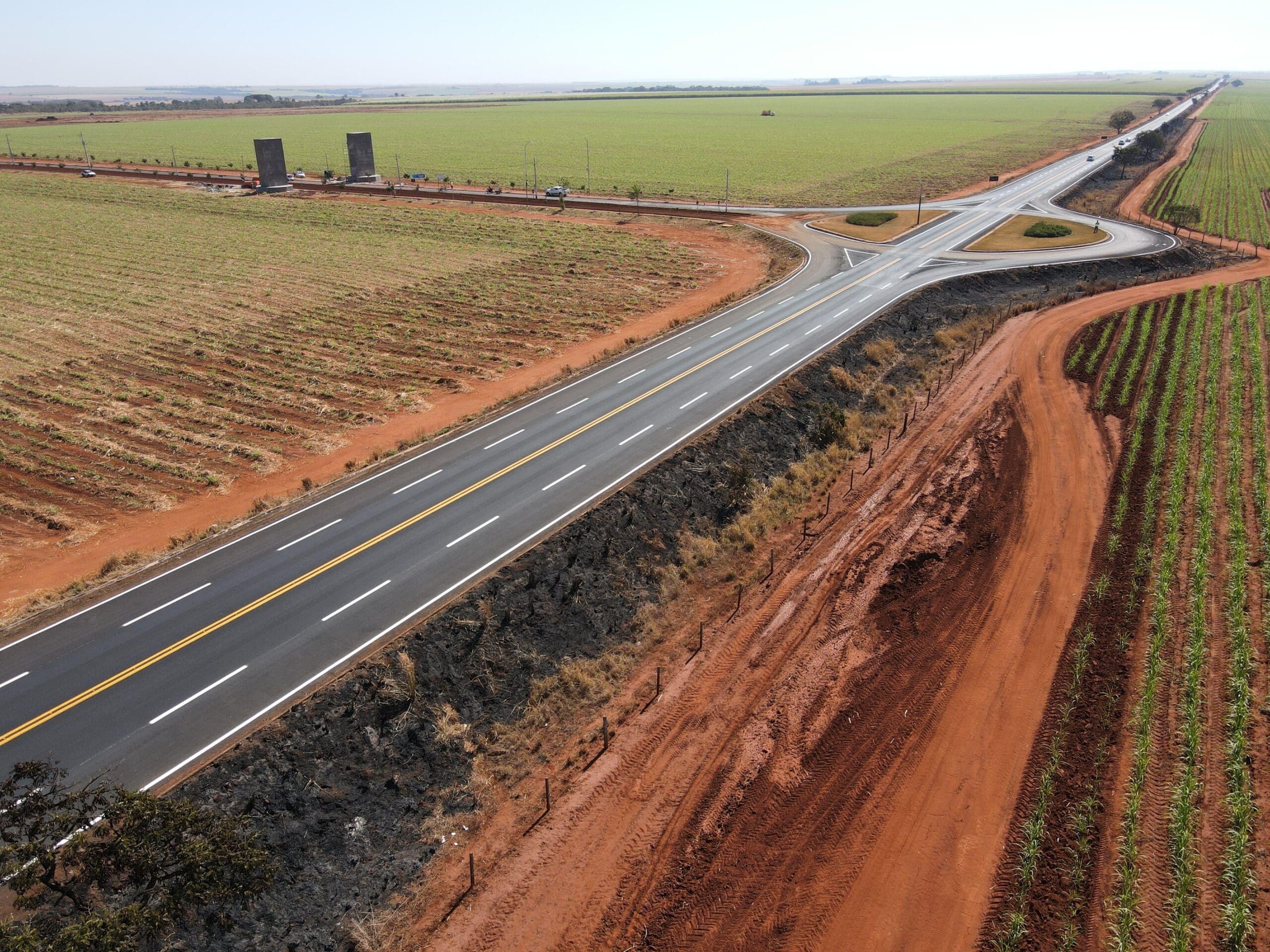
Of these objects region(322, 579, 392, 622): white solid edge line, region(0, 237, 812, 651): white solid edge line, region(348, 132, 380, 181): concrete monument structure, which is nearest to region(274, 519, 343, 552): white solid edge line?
region(0, 237, 812, 651): white solid edge line

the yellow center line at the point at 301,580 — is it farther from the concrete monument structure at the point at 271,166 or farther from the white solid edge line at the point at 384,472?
the concrete monument structure at the point at 271,166

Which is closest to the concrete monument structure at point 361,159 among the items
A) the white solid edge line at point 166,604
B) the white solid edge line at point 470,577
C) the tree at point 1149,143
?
the white solid edge line at point 470,577

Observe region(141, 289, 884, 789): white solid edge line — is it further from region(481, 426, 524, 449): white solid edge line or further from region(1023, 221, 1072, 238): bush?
region(1023, 221, 1072, 238): bush

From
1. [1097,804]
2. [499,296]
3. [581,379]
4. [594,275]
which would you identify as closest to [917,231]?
[594,275]

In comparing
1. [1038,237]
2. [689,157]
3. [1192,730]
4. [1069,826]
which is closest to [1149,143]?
[1038,237]

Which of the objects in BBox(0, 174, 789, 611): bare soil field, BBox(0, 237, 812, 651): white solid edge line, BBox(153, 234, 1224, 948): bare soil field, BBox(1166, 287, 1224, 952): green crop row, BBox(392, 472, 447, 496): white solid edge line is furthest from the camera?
BBox(0, 174, 789, 611): bare soil field

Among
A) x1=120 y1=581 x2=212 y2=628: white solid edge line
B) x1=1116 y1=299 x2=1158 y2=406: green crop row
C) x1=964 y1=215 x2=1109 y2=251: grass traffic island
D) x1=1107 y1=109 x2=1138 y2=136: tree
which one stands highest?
x1=1107 y1=109 x2=1138 y2=136: tree
